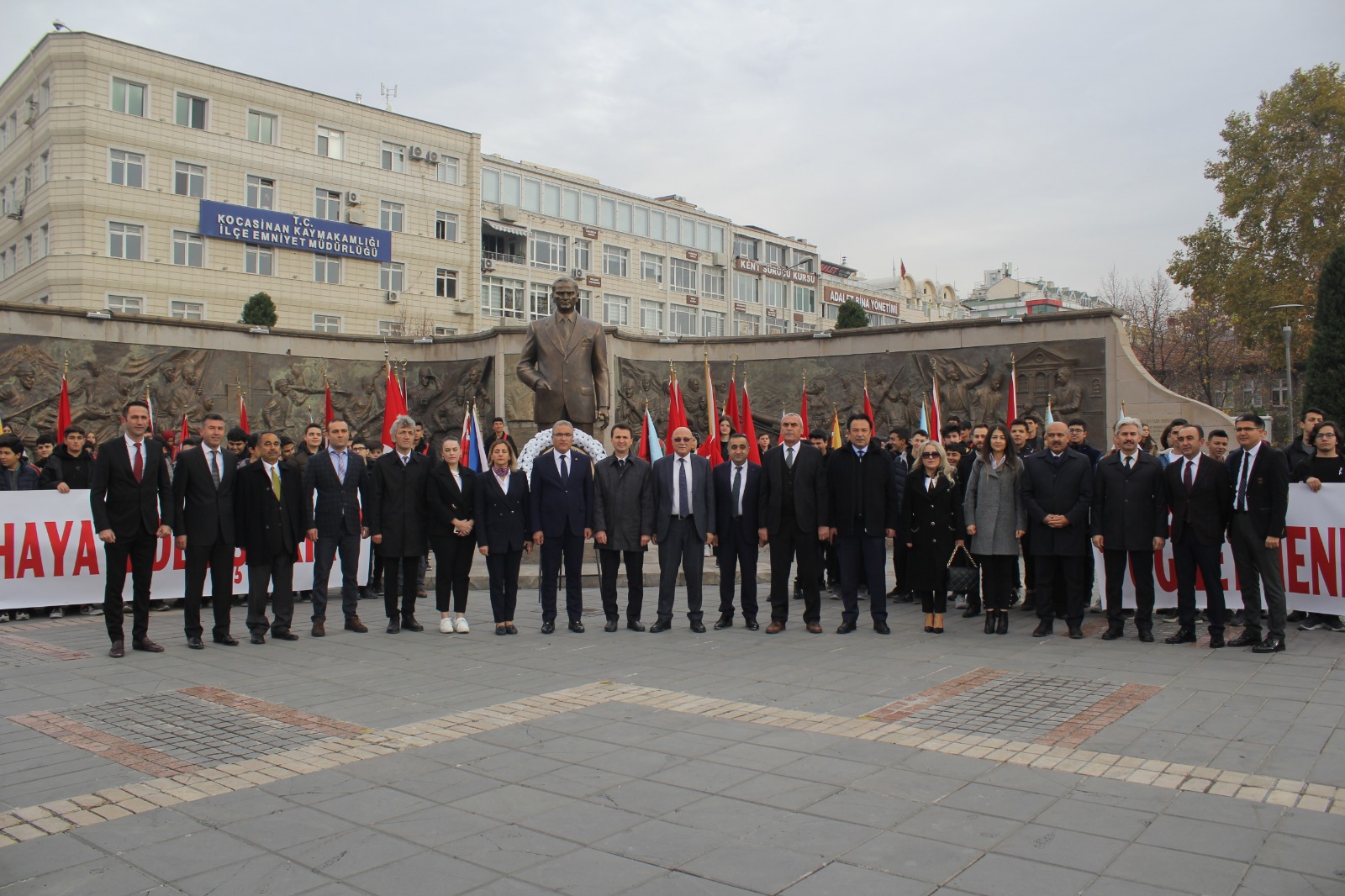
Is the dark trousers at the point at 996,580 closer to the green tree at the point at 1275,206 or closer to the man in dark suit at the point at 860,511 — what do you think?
the man in dark suit at the point at 860,511

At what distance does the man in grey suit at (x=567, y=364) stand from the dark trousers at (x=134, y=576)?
516 cm

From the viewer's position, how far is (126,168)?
36.9 m

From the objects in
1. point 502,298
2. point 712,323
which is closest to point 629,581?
point 502,298

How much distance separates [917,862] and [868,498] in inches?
244

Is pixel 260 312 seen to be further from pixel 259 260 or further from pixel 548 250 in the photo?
pixel 548 250

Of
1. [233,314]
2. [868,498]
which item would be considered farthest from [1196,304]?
[233,314]

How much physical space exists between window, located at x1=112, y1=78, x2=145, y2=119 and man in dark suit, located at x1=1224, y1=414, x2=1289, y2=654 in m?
39.5

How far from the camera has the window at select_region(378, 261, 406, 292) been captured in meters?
44.3

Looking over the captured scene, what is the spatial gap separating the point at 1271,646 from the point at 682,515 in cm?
537

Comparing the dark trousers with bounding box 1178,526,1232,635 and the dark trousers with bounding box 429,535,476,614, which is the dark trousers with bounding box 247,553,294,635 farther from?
the dark trousers with bounding box 1178,526,1232,635

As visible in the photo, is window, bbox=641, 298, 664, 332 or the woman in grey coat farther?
window, bbox=641, 298, 664, 332

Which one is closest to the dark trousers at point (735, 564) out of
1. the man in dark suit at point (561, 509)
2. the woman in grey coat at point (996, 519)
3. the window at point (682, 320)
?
the man in dark suit at point (561, 509)

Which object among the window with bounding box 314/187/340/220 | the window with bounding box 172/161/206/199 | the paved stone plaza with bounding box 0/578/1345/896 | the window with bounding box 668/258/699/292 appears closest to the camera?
the paved stone plaza with bounding box 0/578/1345/896

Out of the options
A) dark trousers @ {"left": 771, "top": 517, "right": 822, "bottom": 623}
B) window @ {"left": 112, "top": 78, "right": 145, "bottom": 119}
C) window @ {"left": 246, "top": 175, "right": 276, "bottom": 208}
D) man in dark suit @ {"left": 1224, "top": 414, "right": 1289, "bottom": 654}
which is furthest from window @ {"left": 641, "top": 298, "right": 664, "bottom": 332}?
man in dark suit @ {"left": 1224, "top": 414, "right": 1289, "bottom": 654}
